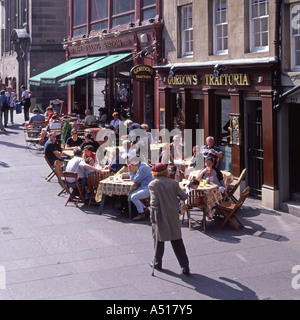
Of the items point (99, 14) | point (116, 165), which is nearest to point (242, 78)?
point (116, 165)

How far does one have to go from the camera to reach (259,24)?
581 inches

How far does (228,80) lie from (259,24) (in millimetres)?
1685

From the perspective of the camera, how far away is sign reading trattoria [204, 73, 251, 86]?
14.7 metres

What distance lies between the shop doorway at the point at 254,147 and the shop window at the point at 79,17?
15508 millimetres

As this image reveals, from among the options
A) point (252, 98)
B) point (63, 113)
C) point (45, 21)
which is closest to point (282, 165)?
point (252, 98)

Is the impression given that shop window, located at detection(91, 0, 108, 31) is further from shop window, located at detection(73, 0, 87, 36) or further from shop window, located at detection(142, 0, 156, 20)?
shop window, located at detection(142, 0, 156, 20)

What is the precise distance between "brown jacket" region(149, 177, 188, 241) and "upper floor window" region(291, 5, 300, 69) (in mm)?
5917

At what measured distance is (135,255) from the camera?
10164 mm

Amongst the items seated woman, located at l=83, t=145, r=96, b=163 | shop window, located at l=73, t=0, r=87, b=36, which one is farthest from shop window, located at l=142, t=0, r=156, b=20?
seated woman, located at l=83, t=145, r=96, b=163

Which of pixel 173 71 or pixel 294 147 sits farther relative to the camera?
pixel 173 71

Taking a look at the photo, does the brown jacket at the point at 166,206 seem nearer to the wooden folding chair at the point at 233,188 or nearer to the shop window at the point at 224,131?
the wooden folding chair at the point at 233,188

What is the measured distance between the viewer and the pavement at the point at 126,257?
8.37 metres

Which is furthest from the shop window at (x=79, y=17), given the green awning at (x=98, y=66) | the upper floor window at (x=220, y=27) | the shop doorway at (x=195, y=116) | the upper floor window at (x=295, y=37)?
the upper floor window at (x=295, y=37)

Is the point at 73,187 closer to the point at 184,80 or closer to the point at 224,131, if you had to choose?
the point at 224,131
